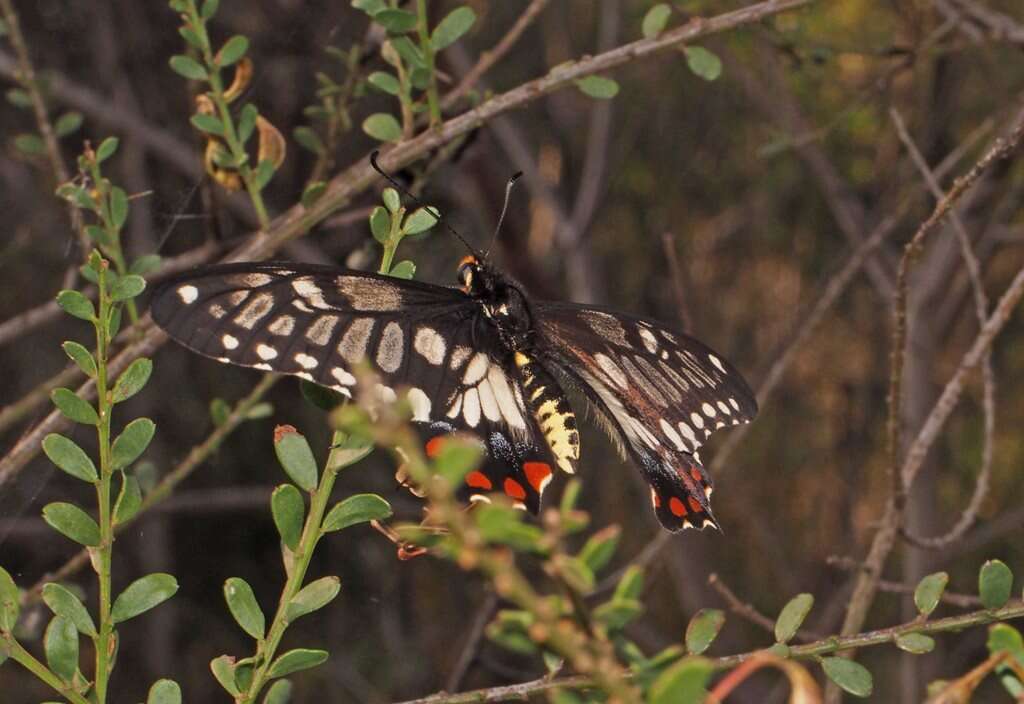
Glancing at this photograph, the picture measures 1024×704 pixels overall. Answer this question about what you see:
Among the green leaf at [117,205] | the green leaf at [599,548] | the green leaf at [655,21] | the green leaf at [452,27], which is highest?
the green leaf at [452,27]

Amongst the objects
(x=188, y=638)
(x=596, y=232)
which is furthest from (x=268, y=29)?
(x=188, y=638)

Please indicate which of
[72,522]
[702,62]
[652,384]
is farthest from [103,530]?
[652,384]

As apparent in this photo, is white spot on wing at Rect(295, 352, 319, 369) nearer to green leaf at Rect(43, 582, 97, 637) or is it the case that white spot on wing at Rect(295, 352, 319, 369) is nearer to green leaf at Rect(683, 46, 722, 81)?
green leaf at Rect(43, 582, 97, 637)

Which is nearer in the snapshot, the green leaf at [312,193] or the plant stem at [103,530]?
the plant stem at [103,530]

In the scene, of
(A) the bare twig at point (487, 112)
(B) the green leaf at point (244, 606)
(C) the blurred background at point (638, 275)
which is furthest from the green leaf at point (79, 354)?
(C) the blurred background at point (638, 275)

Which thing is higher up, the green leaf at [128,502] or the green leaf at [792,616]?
the green leaf at [128,502]

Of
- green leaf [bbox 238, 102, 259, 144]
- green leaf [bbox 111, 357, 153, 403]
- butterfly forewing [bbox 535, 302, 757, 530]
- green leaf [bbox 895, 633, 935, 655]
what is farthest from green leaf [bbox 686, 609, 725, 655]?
green leaf [bbox 238, 102, 259, 144]

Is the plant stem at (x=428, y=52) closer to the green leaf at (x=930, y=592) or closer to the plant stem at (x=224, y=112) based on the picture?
the plant stem at (x=224, y=112)
